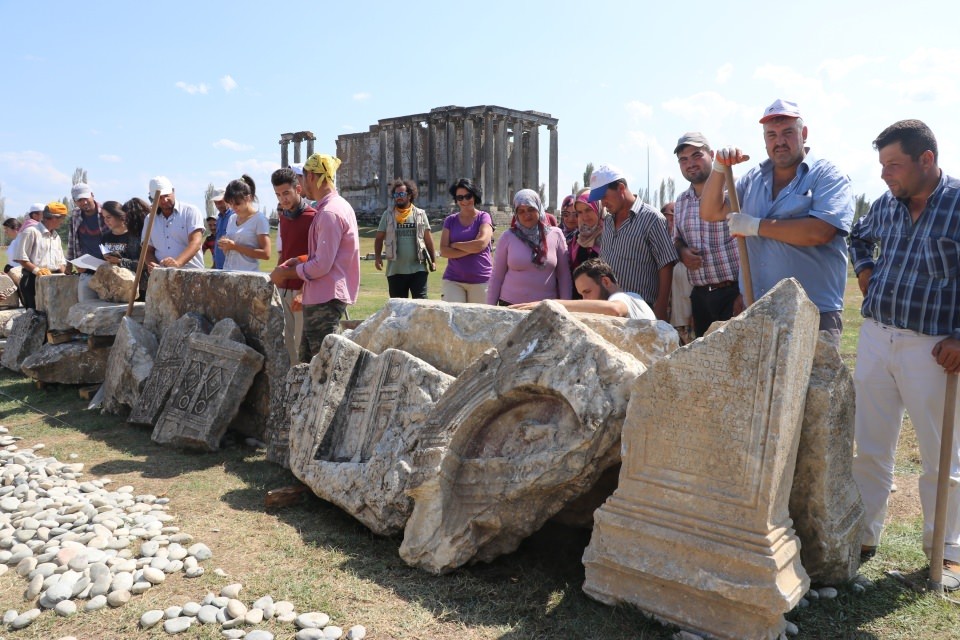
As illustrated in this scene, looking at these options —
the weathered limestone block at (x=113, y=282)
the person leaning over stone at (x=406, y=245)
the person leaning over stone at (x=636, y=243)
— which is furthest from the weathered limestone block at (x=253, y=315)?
the person leaning over stone at (x=636, y=243)

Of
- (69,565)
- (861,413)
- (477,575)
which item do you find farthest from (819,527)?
(69,565)

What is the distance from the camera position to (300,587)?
3080 millimetres

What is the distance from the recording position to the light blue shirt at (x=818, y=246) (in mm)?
3467

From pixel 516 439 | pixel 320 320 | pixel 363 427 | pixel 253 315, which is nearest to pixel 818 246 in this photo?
pixel 516 439

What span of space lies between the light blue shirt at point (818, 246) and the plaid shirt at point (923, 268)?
0.24m

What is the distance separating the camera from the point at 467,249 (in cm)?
610

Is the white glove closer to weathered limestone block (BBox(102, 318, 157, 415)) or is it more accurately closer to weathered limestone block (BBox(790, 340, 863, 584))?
weathered limestone block (BBox(790, 340, 863, 584))

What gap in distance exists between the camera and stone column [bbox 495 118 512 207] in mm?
37344

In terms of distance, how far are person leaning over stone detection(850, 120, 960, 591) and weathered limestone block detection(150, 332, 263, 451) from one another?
391 cm

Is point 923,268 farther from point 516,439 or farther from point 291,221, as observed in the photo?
point 291,221

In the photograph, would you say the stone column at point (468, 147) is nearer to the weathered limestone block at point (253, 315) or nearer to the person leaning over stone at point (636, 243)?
the weathered limestone block at point (253, 315)

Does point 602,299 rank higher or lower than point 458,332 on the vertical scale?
higher

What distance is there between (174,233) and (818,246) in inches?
224

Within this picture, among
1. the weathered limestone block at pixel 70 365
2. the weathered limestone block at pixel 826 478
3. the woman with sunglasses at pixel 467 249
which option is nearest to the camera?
the weathered limestone block at pixel 826 478
